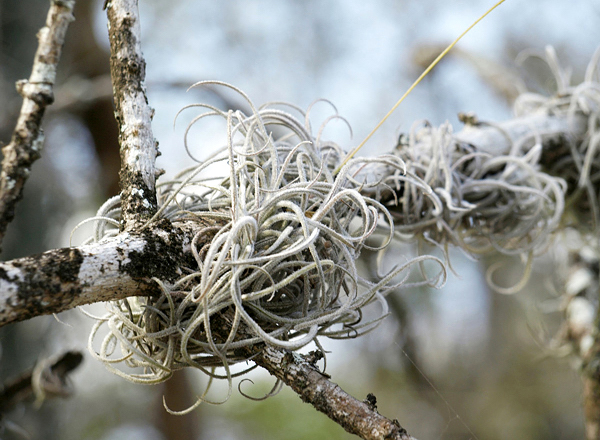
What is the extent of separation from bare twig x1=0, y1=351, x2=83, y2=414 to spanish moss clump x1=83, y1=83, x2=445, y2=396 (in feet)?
0.94

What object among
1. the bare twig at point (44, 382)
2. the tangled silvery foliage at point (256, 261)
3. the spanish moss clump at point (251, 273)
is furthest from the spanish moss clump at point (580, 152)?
the bare twig at point (44, 382)

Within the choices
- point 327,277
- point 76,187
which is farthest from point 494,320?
point 327,277

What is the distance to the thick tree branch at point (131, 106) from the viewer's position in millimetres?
324

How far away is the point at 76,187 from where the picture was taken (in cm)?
128

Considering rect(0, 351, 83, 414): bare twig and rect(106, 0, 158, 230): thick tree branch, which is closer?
rect(106, 0, 158, 230): thick tree branch

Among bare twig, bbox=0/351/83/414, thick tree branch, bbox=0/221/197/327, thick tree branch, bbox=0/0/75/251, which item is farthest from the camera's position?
bare twig, bbox=0/351/83/414

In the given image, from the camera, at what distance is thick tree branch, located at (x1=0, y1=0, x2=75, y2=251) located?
0.41 metres

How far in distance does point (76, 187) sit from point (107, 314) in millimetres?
1042

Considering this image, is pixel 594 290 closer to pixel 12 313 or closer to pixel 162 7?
pixel 12 313

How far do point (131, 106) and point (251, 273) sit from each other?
0.50 ft

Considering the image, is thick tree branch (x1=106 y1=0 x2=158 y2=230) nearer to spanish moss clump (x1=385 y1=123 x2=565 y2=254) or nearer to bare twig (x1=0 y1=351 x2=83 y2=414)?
spanish moss clump (x1=385 y1=123 x2=565 y2=254)

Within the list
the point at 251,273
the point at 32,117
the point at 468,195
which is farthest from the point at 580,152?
the point at 32,117

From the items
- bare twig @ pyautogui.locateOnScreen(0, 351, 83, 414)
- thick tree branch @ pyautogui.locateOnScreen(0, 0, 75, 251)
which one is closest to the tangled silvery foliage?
thick tree branch @ pyautogui.locateOnScreen(0, 0, 75, 251)

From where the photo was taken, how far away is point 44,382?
58cm
